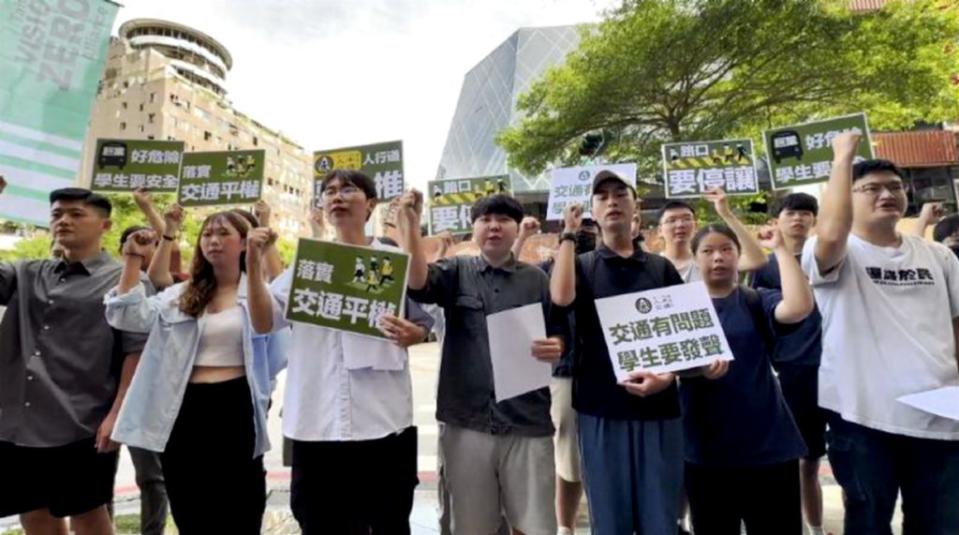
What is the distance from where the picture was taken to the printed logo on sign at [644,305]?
2301mm

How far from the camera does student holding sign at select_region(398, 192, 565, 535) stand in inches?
95.1

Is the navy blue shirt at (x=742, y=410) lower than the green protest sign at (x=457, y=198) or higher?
lower

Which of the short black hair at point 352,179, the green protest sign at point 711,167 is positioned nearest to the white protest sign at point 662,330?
the short black hair at point 352,179

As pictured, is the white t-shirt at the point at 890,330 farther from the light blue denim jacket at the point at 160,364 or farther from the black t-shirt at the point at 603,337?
the light blue denim jacket at the point at 160,364

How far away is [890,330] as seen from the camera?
83.3 inches

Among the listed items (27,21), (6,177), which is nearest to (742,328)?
(6,177)

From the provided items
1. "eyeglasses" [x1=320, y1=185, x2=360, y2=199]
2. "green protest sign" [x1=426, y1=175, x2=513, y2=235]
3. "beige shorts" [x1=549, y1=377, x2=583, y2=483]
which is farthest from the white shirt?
"green protest sign" [x1=426, y1=175, x2=513, y2=235]

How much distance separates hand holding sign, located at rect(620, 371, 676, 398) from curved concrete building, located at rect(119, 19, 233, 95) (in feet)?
247

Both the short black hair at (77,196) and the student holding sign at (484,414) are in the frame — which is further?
the short black hair at (77,196)

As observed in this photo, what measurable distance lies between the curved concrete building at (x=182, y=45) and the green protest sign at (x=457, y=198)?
72.0 metres

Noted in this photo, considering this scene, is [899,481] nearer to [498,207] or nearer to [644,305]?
[644,305]

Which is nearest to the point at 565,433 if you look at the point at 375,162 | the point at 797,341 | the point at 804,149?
the point at 797,341

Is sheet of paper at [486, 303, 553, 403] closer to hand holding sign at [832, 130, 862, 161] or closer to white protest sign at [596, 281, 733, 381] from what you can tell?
white protest sign at [596, 281, 733, 381]

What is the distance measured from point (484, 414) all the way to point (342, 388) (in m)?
0.66
